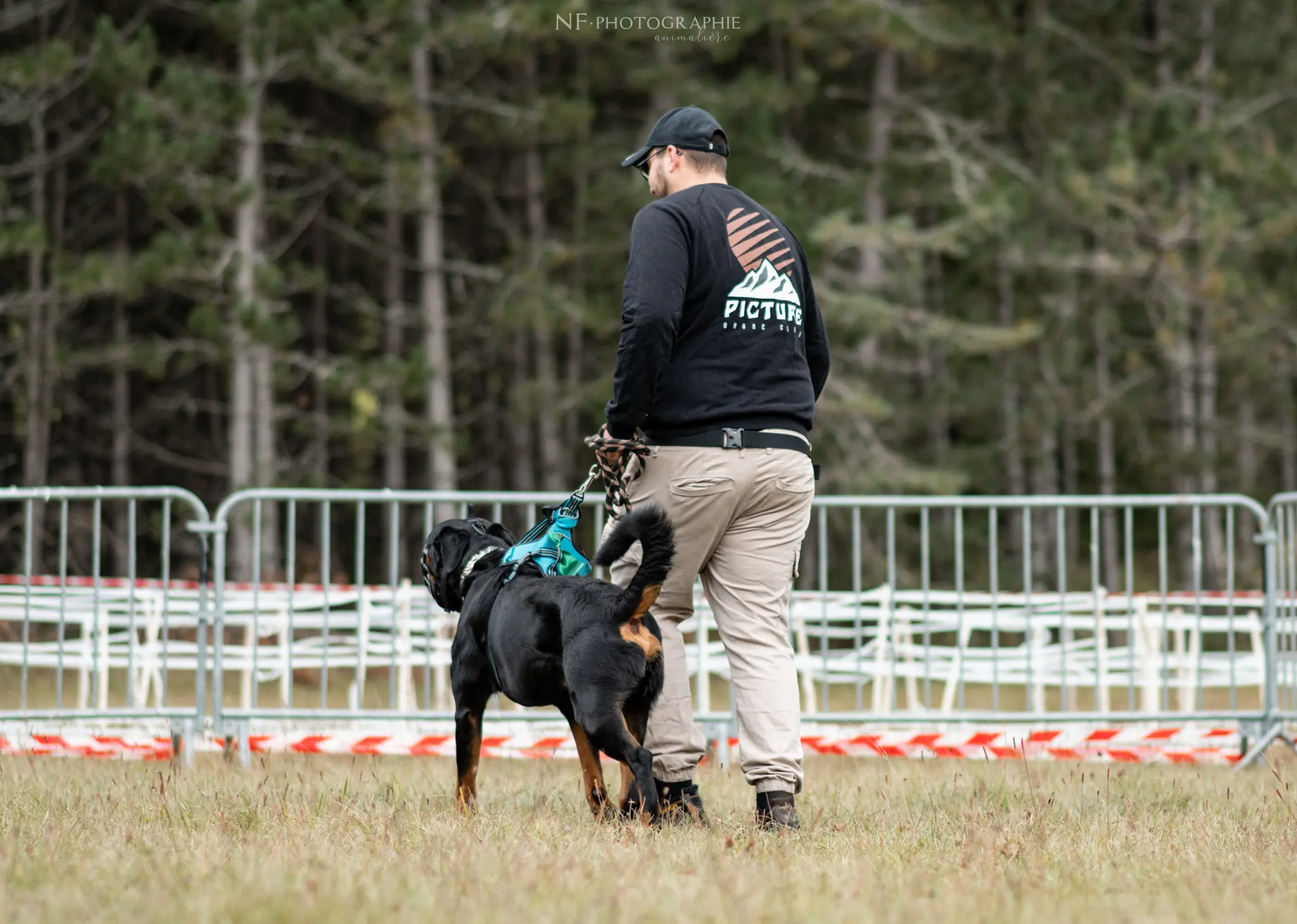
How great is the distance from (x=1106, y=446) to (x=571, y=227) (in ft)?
30.1


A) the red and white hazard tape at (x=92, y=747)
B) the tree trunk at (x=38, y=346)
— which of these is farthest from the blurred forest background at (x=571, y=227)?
the red and white hazard tape at (x=92, y=747)

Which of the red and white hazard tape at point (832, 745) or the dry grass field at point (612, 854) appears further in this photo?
the red and white hazard tape at point (832, 745)

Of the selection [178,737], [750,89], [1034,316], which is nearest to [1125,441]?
[1034,316]

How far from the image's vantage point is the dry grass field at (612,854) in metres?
3.02

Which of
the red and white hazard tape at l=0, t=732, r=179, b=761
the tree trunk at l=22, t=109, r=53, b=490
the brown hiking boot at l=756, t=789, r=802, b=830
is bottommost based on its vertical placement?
the red and white hazard tape at l=0, t=732, r=179, b=761

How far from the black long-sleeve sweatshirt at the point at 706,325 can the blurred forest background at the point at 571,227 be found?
12.0 metres

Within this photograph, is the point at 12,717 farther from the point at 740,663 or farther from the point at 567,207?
the point at 567,207

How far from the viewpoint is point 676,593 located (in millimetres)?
4512

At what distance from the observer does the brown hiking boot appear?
432 cm

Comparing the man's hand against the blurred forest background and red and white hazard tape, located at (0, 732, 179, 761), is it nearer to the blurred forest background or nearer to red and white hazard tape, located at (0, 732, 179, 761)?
red and white hazard tape, located at (0, 732, 179, 761)

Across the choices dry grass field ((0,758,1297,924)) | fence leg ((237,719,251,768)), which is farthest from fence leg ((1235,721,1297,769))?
fence leg ((237,719,251,768))

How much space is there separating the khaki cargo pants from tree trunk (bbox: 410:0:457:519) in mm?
12234

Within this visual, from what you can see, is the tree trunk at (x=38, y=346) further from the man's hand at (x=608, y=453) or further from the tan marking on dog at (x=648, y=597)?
the tan marking on dog at (x=648, y=597)

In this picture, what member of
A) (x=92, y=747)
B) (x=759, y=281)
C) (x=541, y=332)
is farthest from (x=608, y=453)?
(x=541, y=332)
